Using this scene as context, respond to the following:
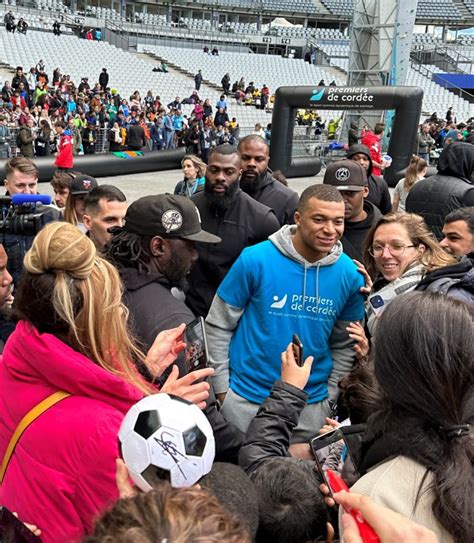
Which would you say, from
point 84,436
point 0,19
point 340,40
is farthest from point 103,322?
point 340,40

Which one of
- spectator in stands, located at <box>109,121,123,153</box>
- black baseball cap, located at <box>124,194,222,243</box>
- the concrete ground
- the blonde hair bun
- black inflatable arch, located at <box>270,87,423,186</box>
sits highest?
the blonde hair bun

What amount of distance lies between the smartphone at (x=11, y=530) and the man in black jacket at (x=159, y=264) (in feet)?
2.96

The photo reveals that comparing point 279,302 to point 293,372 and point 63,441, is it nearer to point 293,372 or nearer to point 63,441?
point 293,372

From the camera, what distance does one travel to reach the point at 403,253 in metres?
3.21

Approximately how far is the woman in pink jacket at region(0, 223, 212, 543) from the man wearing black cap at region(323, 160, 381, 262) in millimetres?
2491

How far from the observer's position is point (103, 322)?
181cm

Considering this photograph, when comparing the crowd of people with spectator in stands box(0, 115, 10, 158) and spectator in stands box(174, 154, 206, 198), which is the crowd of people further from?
spectator in stands box(0, 115, 10, 158)

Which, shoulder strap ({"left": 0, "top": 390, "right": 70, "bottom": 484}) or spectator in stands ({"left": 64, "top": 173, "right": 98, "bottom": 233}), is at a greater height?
shoulder strap ({"left": 0, "top": 390, "right": 70, "bottom": 484})

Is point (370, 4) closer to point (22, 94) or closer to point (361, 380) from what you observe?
point (22, 94)

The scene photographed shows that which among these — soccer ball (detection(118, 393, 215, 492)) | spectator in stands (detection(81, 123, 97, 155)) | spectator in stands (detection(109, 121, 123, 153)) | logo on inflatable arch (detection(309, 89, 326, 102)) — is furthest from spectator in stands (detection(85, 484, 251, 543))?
spectator in stands (detection(81, 123, 97, 155))

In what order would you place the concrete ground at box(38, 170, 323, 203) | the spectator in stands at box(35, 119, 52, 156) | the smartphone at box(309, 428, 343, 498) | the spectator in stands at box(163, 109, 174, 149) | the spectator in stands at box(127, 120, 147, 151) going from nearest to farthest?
the smartphone at box(309, 428, 343, 498) < the concrete ground at box(38, 170, 323, 203) < the spectator in stands at box(35, 119, 52, 156) < the spectator in stands at box(127, 120, 147, 151) < the spectator in stands at box(163, 109, 174, 149)

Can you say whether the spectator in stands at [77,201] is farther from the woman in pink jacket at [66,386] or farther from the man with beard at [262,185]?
the woman in pink jacket at [66,386]

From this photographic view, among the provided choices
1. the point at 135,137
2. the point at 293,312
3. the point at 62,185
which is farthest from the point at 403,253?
the point at 135,137

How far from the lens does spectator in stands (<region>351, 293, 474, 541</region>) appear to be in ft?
4.44
